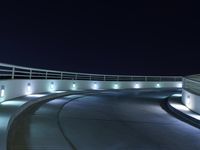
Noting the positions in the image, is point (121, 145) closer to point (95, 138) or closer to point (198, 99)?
point (95, 138)

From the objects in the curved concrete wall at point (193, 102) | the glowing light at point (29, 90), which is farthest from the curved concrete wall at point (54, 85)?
the curved concrete wall at point (193, 102)

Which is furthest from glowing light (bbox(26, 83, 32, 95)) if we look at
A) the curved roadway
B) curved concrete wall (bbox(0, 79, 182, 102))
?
the curved roadway

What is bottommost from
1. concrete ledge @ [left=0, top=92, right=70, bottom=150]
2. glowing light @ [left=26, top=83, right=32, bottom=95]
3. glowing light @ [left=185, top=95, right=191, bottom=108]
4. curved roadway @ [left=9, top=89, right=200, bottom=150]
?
curved roadway @ [left=9, top=89, right=200, bottom=150]

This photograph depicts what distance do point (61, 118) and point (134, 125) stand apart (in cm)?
257

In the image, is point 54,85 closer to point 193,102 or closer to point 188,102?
point 188,102

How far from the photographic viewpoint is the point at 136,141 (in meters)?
8.47

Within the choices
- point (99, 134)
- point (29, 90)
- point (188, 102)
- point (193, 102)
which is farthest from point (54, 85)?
point (99, 134)

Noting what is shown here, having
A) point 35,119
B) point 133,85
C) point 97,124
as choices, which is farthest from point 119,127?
point 133,85

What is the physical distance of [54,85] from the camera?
24656 mm

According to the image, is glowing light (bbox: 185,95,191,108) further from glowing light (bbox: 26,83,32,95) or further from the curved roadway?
glowing light (bbox: 26,83,32,95)

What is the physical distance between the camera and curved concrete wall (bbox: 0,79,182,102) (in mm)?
14289

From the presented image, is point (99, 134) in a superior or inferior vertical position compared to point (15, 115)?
inferior

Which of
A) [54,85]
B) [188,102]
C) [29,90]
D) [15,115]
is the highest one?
[54,85]

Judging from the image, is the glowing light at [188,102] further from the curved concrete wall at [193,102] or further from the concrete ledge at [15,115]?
the concrete ledge at [15,115]
